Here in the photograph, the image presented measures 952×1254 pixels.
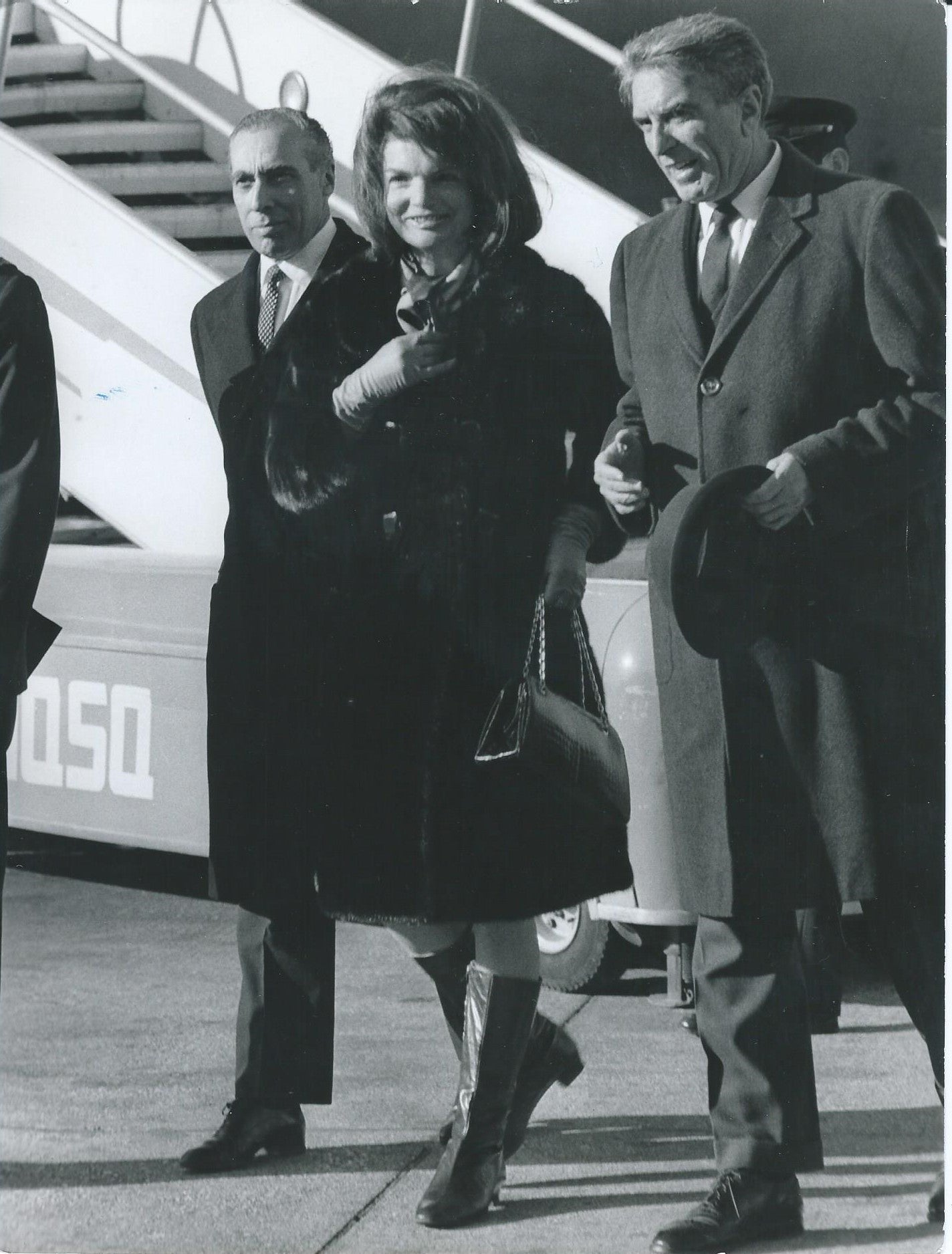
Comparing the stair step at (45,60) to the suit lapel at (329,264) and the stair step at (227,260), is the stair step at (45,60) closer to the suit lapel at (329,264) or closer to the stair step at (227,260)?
the stair step at (227,260)

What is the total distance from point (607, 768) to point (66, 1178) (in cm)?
140

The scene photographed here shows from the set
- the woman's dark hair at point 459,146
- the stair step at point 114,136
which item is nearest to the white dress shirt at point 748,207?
the woman's dark hair at point 459,146

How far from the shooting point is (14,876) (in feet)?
12.7

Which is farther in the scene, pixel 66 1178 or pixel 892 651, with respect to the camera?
pixel 66 1178

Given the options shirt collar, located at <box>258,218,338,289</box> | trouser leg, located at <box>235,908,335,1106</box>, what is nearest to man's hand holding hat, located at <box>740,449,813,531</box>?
shirt collar, located at <box>258,218,338,289</box>

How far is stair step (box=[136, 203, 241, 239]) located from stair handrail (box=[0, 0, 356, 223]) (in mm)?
164

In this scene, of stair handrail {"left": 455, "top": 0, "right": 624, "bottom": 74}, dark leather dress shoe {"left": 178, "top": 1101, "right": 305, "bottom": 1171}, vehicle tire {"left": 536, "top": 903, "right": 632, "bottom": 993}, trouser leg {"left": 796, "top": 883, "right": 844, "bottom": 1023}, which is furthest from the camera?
vehicle tire {"left": 536, "top": 903, "right": 632, "bottom": 993}

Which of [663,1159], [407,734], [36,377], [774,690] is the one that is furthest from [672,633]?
[36,377]

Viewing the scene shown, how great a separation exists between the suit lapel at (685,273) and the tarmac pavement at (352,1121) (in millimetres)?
1454

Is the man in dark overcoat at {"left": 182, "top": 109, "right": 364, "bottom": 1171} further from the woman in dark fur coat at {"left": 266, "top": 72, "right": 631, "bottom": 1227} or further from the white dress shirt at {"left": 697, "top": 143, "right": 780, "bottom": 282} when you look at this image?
the white dress shirt at {"left": 697, "top": 143, "right": 780, "bottom": 282}

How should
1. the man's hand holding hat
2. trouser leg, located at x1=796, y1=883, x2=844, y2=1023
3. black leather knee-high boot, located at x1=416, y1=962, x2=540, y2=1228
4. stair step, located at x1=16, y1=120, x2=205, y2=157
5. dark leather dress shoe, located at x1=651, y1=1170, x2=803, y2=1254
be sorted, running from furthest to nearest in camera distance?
trouser leg, located at x1=796, y1=883, x2=844, y2=1023
stair step, located at x1=16, y1=120, x2=205, y2=157
black leather knee-high boot, located at x1=416, y1=962, x2=540, y2=1228
dark leather dress shoe, located at x1=651, y1=1170, x2=803, y2=1254
the man's hand holding hat

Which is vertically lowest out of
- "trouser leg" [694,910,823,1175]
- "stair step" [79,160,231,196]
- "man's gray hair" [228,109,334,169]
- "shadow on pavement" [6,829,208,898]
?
"shadow on pavement" [6,829,208,898]

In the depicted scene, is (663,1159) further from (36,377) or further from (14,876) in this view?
(36,377)

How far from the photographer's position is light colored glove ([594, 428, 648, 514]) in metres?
3.16
